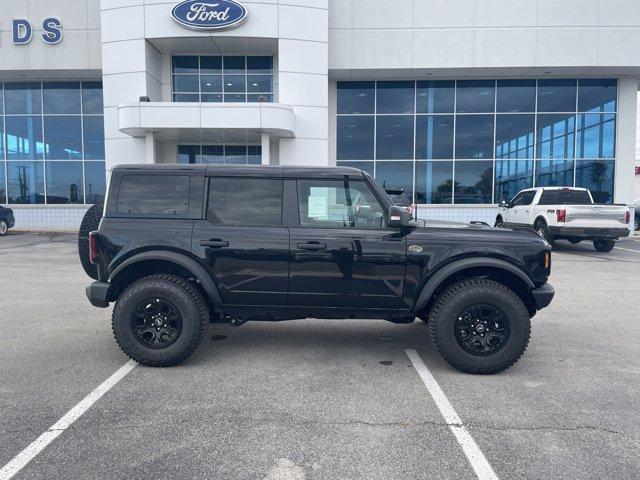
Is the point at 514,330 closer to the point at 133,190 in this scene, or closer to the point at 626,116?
the point at 133,190

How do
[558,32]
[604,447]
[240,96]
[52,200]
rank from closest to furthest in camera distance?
[604,447] → [558,32] → [240,96] → [52,200]

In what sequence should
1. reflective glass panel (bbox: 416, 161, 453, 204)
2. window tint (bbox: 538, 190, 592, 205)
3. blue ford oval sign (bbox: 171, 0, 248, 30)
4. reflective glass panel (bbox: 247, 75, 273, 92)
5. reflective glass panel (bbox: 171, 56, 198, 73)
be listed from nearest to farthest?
1. window tint (bbox: 538, 190, 592, 205)
2. blue ford oval sign (bbox: 171, 0, 248, 30)
3. reflective glass panel (bbox: 171, 56, 198, 73)
4. reflective glass panel (bbox: 247, 75, 273, 92)
5. reflective glass panel (bbox: 416, 161, 453, 204)

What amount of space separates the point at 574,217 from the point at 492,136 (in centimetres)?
891

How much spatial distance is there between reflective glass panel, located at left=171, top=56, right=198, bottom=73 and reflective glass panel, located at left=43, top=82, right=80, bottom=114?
556 cm

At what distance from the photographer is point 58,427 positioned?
11.0 ft

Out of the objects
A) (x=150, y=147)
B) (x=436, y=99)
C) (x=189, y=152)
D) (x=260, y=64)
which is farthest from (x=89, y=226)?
(x=436, y=99)

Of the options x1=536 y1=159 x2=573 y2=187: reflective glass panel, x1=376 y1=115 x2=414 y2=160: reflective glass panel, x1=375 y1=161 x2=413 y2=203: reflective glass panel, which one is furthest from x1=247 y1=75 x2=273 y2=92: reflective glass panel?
x1=536 y1=159 x2=573 y2=187: reflective glass panel

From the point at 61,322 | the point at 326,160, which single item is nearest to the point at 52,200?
the point at 326,160

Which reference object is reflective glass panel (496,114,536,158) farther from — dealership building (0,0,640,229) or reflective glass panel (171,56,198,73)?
reflective glass panel (171,56,198,73)

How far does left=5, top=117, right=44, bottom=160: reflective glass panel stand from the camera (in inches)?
874

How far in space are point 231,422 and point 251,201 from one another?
2.09 meters

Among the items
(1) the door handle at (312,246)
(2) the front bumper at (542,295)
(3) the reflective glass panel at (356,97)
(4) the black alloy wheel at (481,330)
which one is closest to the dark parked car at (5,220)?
(3) the reflective glass panel at (356,97)

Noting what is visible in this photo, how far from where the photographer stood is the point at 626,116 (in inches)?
818

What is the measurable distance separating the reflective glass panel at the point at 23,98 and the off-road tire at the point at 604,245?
24143 mm
